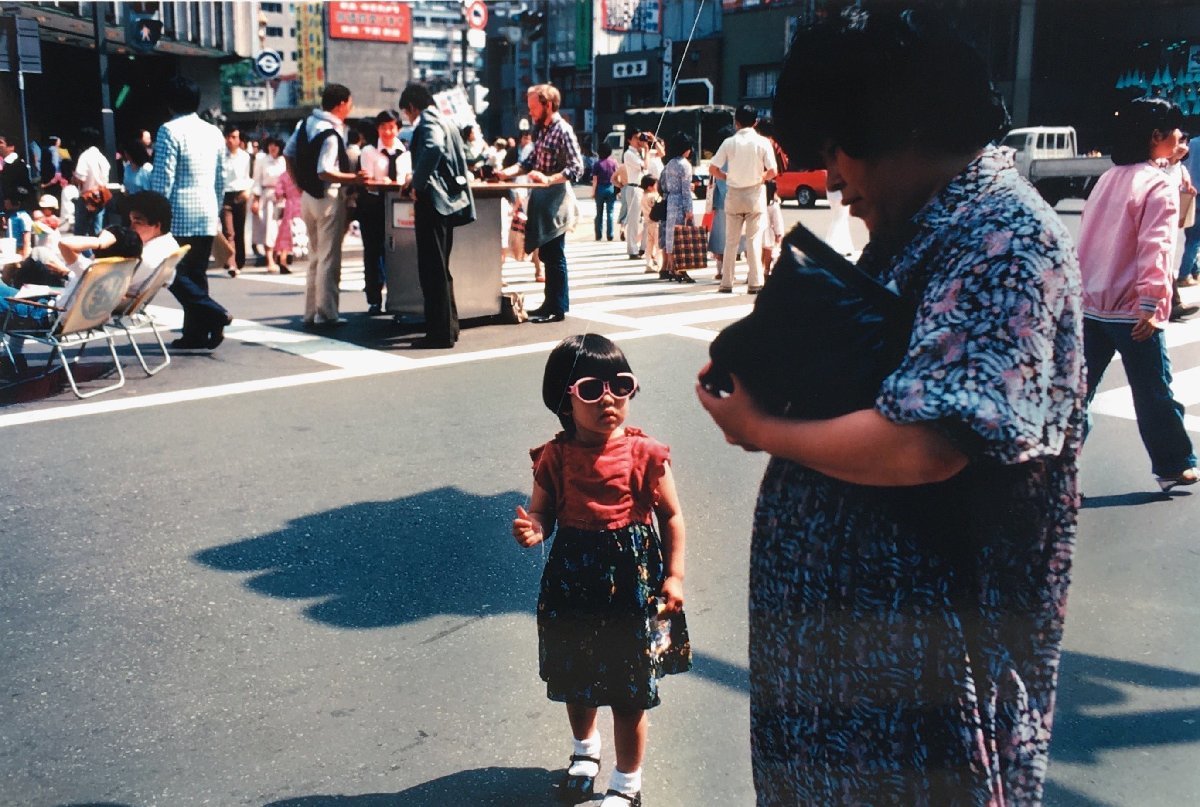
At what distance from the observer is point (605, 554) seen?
267 cm

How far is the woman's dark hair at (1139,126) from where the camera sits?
192 inches

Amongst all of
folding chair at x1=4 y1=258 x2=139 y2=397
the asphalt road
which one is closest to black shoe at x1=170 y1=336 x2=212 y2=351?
folding chair at x1=4 y1=258 x2=139 y2=397

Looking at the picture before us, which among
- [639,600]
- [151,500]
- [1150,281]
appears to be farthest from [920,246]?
[151,500]

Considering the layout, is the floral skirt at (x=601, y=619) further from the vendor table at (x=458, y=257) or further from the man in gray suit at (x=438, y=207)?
the vendor table at (x=458, y=257)

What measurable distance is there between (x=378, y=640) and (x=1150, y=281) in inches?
142

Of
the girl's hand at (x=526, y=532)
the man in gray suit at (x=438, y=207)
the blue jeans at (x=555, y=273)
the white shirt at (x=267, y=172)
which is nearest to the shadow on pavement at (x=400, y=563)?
the girl's hand at (x=526, y=532)

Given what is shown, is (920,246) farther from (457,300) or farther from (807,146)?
(457,300)

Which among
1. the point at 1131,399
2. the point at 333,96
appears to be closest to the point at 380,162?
the point at 333,96

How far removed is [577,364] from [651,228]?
12084 mm

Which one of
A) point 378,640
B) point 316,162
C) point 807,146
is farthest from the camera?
point 316,162

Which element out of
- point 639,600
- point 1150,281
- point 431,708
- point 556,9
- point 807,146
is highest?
point 556,9

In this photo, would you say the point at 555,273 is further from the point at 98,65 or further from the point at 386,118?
the point at 98,65

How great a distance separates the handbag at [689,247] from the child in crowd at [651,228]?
0.47m

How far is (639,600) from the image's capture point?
2.67m
